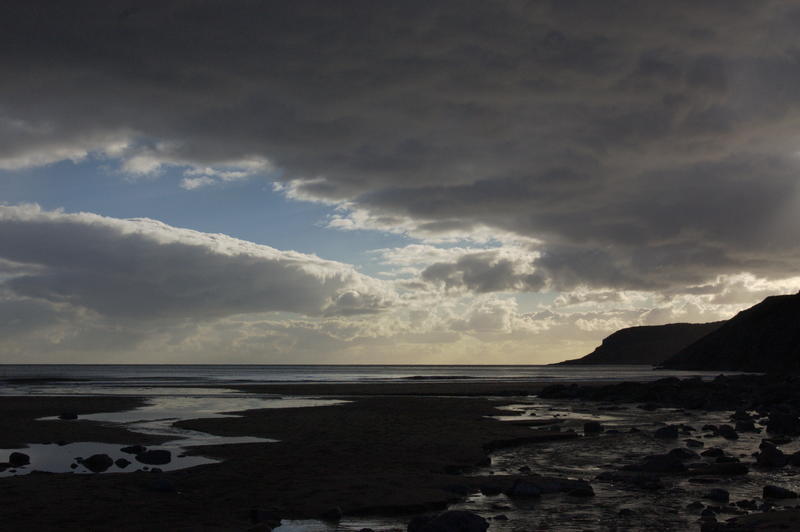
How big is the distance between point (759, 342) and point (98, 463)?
13244cm

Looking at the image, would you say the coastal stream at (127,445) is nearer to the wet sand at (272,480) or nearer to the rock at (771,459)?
the wet sand at (272,480)

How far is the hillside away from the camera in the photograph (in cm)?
11269

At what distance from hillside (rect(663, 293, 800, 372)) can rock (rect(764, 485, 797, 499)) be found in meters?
103

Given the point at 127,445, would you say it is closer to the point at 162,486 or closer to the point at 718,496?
the point at 162,486

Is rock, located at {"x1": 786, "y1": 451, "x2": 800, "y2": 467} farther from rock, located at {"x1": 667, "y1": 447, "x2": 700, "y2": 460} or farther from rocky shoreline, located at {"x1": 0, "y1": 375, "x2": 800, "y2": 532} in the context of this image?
rock, located at {"x1": 667, "y1": 447, "x2": 700, "y2": 460}

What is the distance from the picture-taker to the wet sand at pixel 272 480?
13.5 metres

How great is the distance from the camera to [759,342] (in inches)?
4879

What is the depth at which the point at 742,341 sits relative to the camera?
437 feet

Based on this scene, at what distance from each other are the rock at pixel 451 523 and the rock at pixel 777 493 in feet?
25.3

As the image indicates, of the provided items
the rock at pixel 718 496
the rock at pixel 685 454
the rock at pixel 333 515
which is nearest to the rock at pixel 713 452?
the rock at pixel 685 454

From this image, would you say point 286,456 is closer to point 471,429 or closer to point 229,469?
point 229,469

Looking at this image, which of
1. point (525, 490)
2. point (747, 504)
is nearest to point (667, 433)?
point (747, 504)

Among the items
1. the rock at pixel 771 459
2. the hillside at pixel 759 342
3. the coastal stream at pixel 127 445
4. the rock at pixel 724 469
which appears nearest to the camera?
the rock at pixel 724 469

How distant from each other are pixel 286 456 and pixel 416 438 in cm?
678
